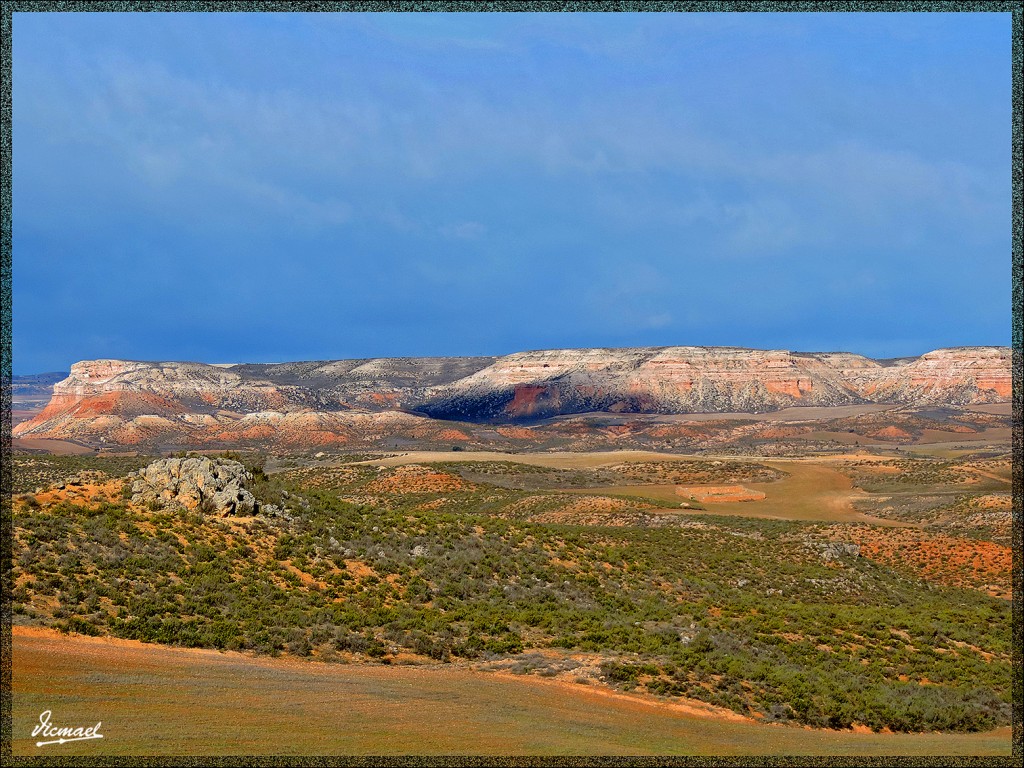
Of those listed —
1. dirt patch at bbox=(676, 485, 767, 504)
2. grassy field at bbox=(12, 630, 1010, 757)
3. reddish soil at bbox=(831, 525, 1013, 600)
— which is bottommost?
reddish soil at bbox=(831, 525, 1013, 600)

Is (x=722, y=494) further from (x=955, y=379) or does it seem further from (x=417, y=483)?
(x=955, y=379)

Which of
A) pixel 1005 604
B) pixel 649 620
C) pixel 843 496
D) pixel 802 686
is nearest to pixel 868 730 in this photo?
pixel 802 686

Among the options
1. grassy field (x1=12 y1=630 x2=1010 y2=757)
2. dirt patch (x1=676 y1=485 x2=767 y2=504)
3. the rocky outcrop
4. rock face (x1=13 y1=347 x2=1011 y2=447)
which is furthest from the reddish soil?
the rocky outcrop

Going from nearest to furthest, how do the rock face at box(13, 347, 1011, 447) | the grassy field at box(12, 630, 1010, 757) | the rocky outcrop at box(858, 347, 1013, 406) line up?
the grassy field at box(12, 630, 1010, 757), the rock face at box(13, 347, 1011, 447), the rocky outcrop at box(858, 347, 1013, 406)

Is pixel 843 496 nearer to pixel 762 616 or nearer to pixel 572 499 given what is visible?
pixel 572 499

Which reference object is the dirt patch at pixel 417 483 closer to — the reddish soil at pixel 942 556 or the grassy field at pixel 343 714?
the reddish soil at pixel 942 556

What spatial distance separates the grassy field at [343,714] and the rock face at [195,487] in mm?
10799

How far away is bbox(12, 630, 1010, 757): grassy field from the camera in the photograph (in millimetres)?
10672

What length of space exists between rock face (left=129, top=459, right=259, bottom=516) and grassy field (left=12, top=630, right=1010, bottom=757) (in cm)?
1080

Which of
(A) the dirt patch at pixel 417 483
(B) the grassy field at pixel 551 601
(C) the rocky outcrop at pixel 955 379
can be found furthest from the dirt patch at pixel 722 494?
(C) the rocky outcrop at pixel 955 379

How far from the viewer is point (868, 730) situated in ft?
52.0

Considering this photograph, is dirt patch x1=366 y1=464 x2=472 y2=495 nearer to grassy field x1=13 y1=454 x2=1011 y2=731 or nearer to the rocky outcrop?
grassy field x1=13 y1=454 x2=1011 y2=731

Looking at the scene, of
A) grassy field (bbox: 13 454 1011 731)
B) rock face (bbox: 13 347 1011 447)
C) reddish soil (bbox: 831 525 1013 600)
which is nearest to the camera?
grassy field (bbox: 13 454 1011 731)

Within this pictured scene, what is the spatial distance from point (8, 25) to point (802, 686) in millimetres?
19253
